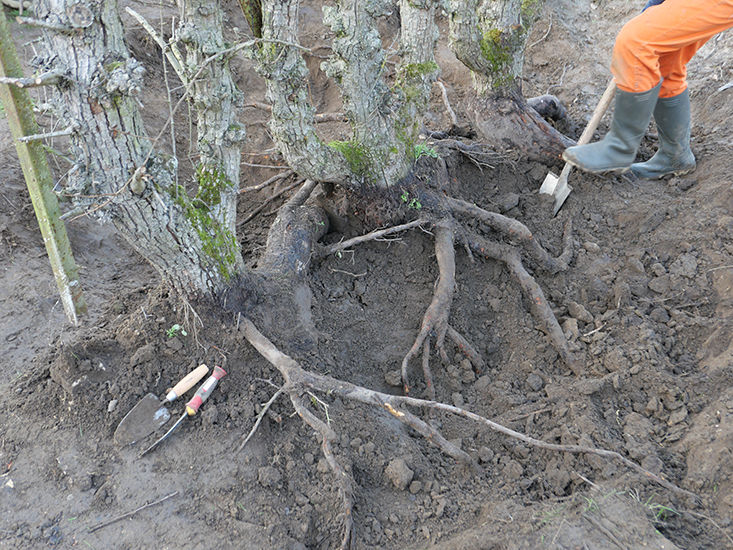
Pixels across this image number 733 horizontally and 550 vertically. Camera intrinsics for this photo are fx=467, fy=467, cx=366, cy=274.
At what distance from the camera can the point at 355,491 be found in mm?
2045

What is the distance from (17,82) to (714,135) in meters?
4.56

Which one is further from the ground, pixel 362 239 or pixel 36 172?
pixel 36 172

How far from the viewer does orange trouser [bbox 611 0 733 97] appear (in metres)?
2.38

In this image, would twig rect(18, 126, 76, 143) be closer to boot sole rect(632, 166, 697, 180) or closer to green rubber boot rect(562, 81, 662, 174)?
green rubber boot rect(562, 81, 662, 174)

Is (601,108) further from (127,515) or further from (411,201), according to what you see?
(127,515)

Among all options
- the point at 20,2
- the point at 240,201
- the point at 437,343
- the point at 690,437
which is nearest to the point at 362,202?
the point at 437,343

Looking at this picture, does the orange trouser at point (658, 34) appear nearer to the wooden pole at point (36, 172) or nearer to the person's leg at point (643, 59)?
the person's leg at point (643, 59)

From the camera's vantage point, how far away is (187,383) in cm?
226

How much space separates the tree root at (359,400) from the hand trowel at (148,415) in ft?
1.20

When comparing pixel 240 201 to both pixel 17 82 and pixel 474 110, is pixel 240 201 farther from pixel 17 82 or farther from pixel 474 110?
pixel 17 82

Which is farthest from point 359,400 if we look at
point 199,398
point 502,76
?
point 502,76

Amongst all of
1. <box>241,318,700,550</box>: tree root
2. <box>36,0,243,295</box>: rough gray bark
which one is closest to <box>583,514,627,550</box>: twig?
<box>241,318,700,550</box>: tree root

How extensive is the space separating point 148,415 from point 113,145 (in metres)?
1.23

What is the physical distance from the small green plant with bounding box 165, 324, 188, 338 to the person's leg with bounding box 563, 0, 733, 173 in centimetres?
247
